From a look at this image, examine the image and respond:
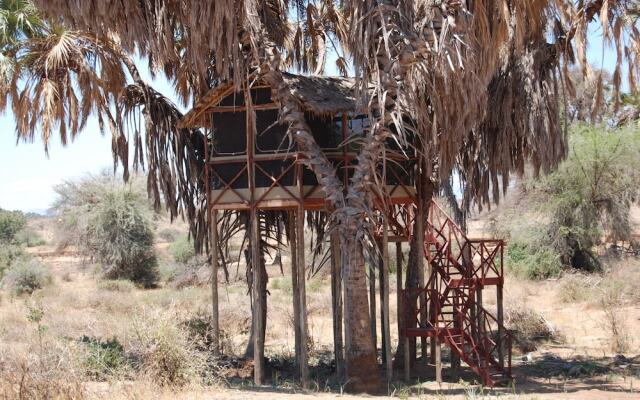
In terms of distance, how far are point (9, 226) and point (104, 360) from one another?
4340 centimetres

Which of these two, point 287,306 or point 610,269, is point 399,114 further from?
point 610,269

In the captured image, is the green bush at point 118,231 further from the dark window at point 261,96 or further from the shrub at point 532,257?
the dark window at point 261,96

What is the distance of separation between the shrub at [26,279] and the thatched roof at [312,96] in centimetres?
1837

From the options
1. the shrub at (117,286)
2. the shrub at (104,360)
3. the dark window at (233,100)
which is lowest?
the shrub at (117,286)

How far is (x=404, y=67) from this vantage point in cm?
1338

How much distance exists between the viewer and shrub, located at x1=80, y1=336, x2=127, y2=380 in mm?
11641

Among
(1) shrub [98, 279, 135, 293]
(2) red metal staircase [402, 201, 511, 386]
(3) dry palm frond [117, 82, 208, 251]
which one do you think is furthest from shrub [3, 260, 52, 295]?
(2) red metal staircase [402, 201, 511, 386]

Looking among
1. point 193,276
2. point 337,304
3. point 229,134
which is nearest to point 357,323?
point 337,304

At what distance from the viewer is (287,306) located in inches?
1056

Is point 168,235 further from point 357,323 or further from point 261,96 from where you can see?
point 357,323

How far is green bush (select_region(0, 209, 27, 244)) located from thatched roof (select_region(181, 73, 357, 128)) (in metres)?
37.8

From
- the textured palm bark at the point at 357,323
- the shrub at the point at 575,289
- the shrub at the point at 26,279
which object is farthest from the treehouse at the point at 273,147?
the shrub at the point at 26,279

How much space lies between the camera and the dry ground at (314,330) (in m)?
12.2

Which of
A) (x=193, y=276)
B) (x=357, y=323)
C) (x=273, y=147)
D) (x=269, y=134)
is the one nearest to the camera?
(x=357, y=323)
